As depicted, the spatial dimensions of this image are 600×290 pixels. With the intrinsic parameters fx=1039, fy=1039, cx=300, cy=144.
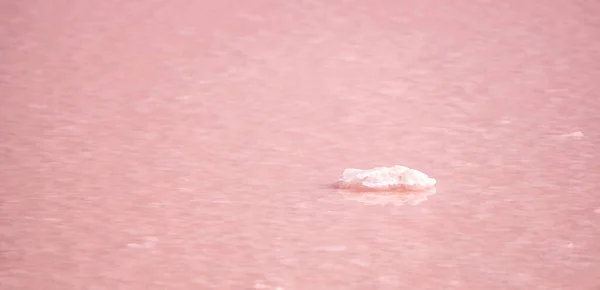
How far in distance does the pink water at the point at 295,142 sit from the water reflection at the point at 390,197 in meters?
0.01

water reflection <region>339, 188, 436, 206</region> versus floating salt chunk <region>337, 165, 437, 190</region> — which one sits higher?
floating salt chunk <region>337, 165, 437, 190</region>

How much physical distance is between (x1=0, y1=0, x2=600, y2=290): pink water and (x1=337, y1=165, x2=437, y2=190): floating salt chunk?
0.05m

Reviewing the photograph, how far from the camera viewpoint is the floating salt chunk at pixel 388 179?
92.4 inches

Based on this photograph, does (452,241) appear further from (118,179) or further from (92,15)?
(92,15)

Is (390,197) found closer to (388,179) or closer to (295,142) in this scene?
(388,179)

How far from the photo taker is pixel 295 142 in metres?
2.73

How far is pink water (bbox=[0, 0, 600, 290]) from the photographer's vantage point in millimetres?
1893

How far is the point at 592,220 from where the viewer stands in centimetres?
211

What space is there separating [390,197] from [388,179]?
61mm

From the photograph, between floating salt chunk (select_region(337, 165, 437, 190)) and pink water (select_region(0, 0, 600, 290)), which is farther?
floating salt chunk (select_region(337, 165, 437, 190))

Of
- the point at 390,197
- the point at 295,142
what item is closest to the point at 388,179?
the point at 390,197

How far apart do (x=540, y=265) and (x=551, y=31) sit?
1.98 meters

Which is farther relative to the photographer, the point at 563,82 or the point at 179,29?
the point at 179,29

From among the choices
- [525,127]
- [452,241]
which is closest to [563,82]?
[525,127]
